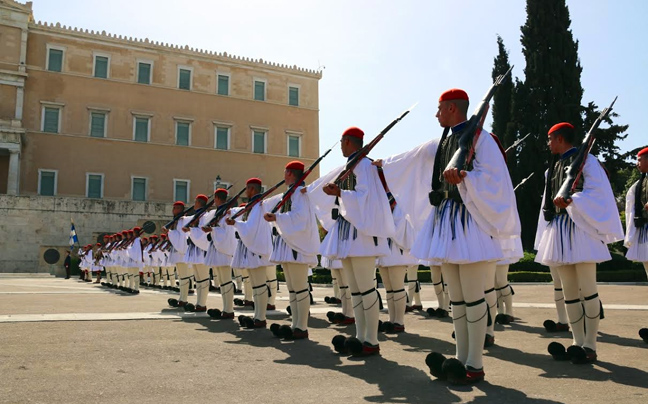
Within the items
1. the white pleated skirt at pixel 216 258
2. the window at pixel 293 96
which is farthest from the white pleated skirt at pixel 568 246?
the window at pixel 293 96

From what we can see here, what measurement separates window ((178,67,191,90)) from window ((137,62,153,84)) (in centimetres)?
253

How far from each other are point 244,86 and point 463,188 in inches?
1941

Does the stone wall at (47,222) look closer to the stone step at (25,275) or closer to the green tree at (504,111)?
the stone step at (25,275)

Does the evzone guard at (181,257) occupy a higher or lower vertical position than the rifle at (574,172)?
lower

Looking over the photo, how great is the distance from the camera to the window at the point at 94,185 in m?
45.1

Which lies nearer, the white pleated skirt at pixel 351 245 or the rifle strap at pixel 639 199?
the white pleated skirt at pixel 351 245

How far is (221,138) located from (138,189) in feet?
28.5

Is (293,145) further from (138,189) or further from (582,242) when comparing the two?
(582,242)

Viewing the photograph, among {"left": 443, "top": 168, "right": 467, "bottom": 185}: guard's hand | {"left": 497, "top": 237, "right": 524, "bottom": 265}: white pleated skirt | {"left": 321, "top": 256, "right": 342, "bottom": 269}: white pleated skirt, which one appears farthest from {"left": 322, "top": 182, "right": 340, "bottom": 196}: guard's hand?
{"left": 321, "top": 256, "right": 342, "bottom": 269}: white pleated skirt

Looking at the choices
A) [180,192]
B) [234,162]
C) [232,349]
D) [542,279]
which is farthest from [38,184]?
[232,349]

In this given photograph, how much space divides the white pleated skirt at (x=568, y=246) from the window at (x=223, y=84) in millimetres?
47647

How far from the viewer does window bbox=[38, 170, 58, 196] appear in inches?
1720

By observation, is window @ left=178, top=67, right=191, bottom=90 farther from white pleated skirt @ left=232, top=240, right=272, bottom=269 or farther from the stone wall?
white pleated skirt @ left=232, top=240, right=272, bottom=269

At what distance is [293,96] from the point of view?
178 ft
